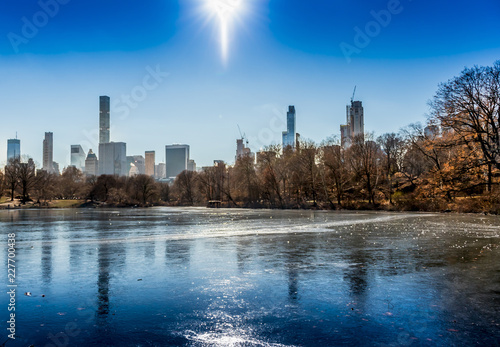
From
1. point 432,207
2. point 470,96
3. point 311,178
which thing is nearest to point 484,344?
point 470,96

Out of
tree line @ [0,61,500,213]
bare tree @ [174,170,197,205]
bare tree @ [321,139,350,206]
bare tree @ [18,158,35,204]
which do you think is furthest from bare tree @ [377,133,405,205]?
bare tree @ [18,158,35,204]

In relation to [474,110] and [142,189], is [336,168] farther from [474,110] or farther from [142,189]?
[142,189]

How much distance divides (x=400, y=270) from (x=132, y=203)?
9241 cm

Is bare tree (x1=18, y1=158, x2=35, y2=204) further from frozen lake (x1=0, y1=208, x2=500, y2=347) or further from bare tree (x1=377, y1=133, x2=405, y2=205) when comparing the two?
frozen lake (x1=0, y1=208, x2=500, y2=347)

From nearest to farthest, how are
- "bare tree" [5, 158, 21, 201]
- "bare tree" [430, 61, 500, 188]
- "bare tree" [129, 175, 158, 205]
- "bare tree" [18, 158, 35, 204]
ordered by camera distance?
"bare tree" [430, 61, 500, 188] < "bare tree" [5, 158, 21, 201] < "bare tree" [18, 158, 35, 204] < "bare tree" [129, 175, 158, 205]

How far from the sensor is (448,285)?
331 inches

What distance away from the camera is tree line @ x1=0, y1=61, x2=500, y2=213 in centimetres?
2870

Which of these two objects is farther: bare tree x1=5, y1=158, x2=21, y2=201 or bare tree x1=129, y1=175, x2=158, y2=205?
bare tree x1=129, y1=175, x2=158, y2=205

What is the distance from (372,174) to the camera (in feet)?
217

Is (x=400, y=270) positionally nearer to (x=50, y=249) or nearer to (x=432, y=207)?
(x=50, y=249)

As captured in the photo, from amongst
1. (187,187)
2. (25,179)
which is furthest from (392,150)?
(25,179)

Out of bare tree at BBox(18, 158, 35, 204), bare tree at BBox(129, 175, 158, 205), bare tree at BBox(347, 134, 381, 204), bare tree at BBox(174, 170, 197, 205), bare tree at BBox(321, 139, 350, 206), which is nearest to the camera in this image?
bare tree at BBox(347, 134, 381, 204)

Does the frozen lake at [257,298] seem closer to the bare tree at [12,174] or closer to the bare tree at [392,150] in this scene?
the bare tree at [392,150]

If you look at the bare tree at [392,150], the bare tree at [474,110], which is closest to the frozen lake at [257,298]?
the bare tree at [474,110]
